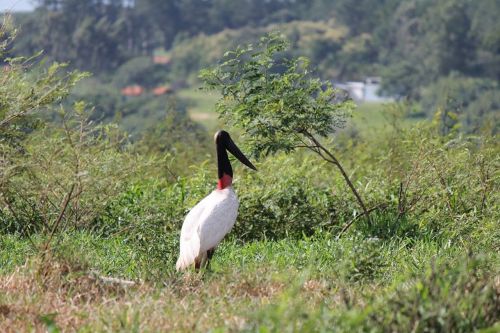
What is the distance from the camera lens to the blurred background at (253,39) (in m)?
78.3

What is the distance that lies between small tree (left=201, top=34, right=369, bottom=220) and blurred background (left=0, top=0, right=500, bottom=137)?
5727cm

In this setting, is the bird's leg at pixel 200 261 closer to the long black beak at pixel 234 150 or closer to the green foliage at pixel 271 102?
the long black beak at pixel 234 150

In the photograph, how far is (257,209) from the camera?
9.41 m

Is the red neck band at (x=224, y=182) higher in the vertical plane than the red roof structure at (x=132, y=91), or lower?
higher

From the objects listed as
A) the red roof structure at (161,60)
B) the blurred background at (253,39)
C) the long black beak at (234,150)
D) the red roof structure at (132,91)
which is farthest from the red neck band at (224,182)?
the red roof structure at (161,60)

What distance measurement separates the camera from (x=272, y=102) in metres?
8.76

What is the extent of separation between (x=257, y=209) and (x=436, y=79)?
7472 cm

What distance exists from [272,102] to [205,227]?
6.49 ft

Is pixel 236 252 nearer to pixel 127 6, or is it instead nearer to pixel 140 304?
pixel 140 304

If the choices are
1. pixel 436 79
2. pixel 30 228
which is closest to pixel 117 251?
pixel 30 228

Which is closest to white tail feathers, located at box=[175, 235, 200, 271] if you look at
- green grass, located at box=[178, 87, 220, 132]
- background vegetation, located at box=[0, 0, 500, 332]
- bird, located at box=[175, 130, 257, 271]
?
bird, located at box=[175, 130, 257, 271]

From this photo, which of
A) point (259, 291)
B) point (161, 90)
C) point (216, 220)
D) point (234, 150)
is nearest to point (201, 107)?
point (161, 90)

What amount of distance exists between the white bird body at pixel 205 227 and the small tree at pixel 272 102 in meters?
1.46

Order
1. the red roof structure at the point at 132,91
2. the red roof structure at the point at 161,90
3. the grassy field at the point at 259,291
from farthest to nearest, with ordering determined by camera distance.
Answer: the red roof structure at the point at 132,91 → the red roof structure at the point at 161,90 → the grassy field at the point at 259,291
